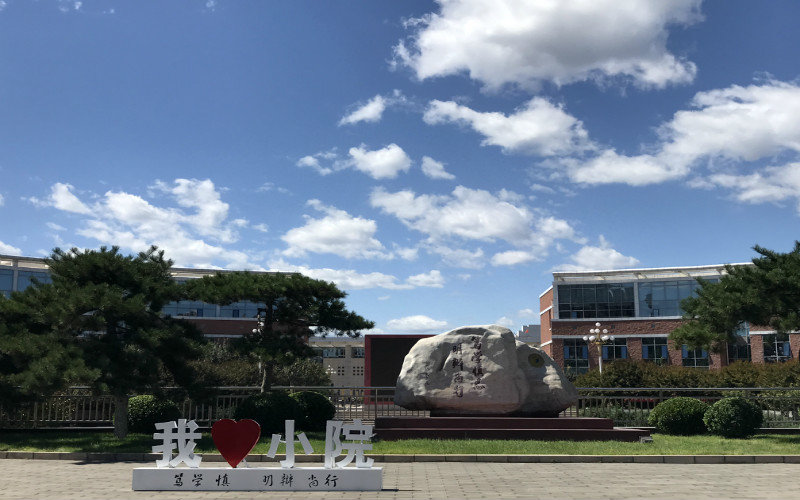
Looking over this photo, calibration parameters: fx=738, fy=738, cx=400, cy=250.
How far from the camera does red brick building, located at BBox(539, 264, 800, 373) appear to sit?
2066 inches

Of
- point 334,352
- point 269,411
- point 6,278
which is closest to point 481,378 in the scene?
point 269,411

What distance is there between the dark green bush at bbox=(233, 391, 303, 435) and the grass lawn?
0.84 meters

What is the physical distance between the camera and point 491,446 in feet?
51.1

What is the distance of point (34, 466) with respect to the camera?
14016 mm

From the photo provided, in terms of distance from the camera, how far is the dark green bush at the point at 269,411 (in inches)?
717

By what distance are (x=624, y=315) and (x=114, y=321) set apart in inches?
1745

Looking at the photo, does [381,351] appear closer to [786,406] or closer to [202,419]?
[202,419]

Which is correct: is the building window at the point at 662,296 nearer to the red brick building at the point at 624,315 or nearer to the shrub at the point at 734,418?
the red brick building at the point at 624,315

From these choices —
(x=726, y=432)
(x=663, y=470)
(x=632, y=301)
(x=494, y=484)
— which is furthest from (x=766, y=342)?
(x=494, y=484)

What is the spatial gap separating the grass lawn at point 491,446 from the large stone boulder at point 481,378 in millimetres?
1475

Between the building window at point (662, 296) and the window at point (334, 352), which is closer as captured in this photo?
the building window at point (662, 296)

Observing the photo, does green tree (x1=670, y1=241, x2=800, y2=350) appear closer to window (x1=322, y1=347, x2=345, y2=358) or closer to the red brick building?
the red brick building

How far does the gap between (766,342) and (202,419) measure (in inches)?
1646

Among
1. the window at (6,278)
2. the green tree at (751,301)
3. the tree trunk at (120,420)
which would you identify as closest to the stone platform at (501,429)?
the green tree at (751,301)
